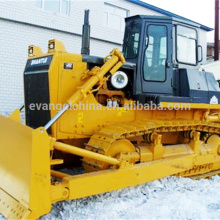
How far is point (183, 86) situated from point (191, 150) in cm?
111

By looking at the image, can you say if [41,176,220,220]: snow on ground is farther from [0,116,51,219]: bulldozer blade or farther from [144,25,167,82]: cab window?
[144,25,167,82]: cab window

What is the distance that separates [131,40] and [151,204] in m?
2.81

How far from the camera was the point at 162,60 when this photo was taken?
196 inches

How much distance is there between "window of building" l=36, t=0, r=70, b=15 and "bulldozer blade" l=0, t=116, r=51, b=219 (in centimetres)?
817

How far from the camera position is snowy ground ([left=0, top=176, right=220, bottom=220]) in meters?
3.65

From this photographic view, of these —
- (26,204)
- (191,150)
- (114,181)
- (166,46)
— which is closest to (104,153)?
(114,181)

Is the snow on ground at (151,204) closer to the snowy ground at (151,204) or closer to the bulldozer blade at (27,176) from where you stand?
the snowy ground at (151,204)

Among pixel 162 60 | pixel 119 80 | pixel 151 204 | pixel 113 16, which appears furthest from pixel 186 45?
pixel 113 16

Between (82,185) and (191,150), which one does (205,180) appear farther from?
(82,185)

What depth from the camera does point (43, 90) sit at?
14.0 ft

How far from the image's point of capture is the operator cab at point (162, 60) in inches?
192

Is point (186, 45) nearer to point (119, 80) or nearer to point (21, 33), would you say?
point (119, 80)

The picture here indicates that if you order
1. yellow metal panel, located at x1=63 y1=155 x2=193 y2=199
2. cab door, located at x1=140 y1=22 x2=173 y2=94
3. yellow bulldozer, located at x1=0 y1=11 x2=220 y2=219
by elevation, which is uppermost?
cab door, located at x1=140 y1=22 x2=173 y2=94

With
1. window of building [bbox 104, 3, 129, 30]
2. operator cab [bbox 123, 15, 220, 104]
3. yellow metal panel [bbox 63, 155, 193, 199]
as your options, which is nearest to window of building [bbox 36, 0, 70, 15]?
window of building [bbox 104, 3, 129, 30]
